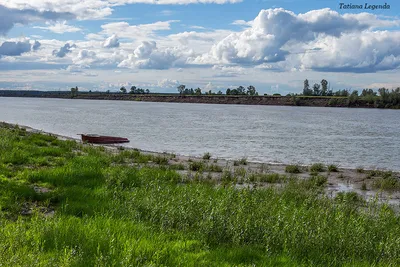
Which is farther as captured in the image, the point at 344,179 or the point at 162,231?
the point at 344,179

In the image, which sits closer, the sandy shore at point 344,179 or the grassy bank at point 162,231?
the grassy bank at point 162,231

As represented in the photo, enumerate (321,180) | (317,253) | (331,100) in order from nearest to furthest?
1. (317,253)
2. (321,180)
3. (331,100)

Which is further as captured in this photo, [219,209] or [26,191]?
[26,191]

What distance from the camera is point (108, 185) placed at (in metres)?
11.5

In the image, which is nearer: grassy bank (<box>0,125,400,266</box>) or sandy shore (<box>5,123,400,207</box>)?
grassy bank (<box>0,125,400,266</box>)

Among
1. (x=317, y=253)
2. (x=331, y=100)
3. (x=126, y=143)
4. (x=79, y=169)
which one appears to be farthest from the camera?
(x=331, y=100)

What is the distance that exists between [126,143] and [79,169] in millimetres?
28981

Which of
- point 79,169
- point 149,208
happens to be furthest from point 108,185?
point 149,208

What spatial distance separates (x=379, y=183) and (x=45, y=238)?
59.2 feet

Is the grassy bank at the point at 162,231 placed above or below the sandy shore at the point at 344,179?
above

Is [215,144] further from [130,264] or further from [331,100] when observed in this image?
[331,100]

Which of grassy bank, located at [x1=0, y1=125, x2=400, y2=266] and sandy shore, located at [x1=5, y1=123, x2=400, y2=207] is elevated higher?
grassy bank, located at [x1=0, y1=125, x2=400, y2=266]

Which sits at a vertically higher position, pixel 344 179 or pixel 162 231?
pixel 162 231

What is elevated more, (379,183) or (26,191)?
(26,191)
